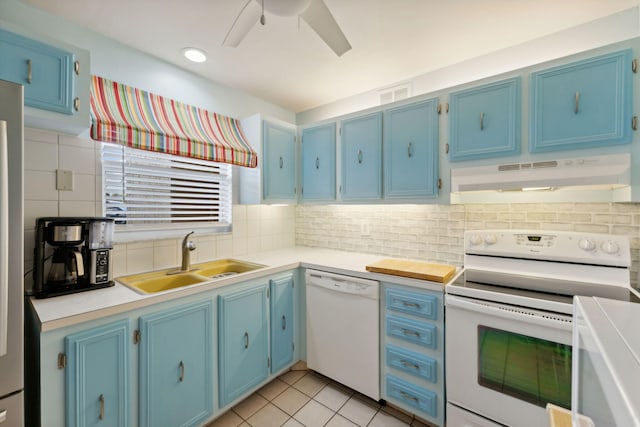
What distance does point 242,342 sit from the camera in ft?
6.28

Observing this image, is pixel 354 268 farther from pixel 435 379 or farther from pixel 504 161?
pixel 504 161

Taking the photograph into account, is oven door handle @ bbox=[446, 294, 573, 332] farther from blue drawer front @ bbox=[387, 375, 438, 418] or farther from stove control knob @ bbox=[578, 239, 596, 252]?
blue drawer front @ bbox=[387, 375, 438, 418]

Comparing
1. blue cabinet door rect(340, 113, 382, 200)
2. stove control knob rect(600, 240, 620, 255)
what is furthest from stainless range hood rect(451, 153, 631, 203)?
blue cabinet door rect(340, 113, 382, 200)

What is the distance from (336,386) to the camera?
2.17 metres

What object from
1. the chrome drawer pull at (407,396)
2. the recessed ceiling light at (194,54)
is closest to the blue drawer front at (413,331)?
the chrome drawer pull at (407,396)

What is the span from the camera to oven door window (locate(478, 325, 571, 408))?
131 centimetres

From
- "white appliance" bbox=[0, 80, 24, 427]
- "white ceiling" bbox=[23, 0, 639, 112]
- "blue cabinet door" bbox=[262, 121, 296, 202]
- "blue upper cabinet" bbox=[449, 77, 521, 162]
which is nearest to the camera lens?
"white appliance" bbox=[0, 80, 24, 427]

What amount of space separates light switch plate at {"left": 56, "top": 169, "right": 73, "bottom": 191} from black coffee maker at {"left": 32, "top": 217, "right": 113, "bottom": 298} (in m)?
0.26

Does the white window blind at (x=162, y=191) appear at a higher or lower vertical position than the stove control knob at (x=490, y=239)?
higher

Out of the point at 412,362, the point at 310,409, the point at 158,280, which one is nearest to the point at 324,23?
the point at 158,280

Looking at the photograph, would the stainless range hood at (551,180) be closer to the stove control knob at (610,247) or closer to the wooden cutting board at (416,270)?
the stove control knob at (610,247)

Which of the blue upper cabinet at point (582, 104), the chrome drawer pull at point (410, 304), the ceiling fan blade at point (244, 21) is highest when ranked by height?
the ceiling fan blade at point (244, 21)

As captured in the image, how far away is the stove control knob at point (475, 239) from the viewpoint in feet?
5.92

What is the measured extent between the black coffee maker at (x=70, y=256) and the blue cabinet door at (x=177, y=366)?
0.46 m
